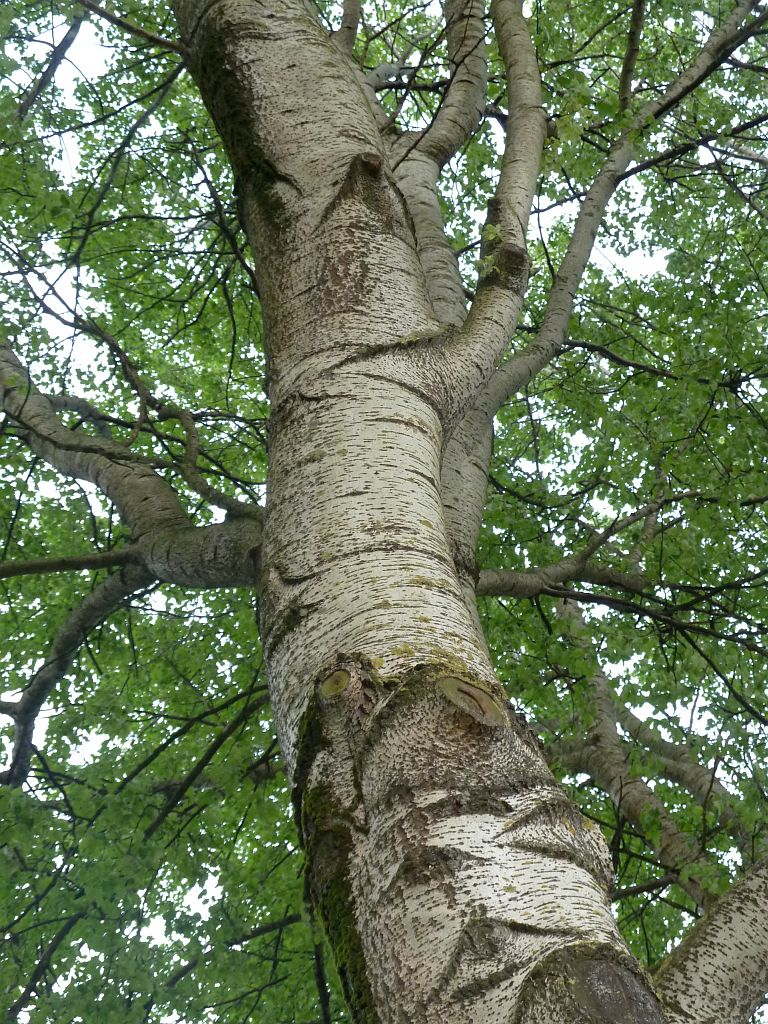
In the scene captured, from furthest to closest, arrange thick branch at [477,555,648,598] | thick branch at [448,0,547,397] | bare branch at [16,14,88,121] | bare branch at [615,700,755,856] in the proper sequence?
bare branch at [615,700,755,856], bare branch at [16,14,88,121], thick branch at [477,555,648,598], thick branch at [448,0,547,397]

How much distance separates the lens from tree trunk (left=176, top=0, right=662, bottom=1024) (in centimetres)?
88

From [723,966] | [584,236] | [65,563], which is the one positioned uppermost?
[584,236]

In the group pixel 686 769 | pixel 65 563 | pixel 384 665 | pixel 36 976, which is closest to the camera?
pixel 384 665

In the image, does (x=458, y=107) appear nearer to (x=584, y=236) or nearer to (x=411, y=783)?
(x=584, y=236)

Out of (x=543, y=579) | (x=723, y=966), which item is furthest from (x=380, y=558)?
(x=543, y=579)

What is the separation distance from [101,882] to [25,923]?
112cm

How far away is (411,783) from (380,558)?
42cm

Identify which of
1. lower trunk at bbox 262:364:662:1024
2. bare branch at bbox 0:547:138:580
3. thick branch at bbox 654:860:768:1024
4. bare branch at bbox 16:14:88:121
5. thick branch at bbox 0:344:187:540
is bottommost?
thick branch at bbox 654:860:768:1024

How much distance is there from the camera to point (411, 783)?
104 cm

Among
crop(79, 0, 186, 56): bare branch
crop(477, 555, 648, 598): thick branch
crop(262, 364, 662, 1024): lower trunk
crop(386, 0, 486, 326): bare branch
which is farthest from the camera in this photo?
crop(386, 0, 486, 326): bare branch

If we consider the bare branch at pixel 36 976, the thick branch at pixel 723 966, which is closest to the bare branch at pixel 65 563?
the bare branch at pixel 36 976

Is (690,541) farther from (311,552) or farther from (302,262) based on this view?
(311,552)

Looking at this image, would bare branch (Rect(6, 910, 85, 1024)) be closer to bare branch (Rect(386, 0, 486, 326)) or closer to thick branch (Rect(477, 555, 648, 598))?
thick branch (Rect(477, 555, 648, 598))

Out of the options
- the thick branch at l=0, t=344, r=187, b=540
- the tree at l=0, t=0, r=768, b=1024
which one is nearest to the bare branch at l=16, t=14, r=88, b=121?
the tree at l=0, t=0, r=768, b=1024
